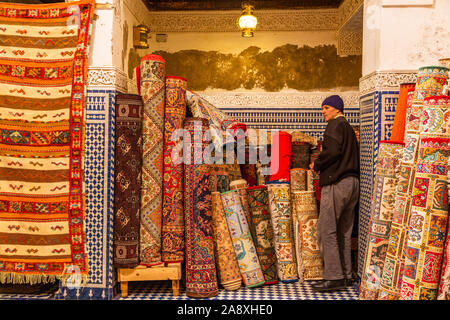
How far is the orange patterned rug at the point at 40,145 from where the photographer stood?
4.07 meters

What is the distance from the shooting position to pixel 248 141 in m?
5.13

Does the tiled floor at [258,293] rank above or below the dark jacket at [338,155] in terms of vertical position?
below

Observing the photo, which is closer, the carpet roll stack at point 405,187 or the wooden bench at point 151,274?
the carpet roll stack at point 405,187

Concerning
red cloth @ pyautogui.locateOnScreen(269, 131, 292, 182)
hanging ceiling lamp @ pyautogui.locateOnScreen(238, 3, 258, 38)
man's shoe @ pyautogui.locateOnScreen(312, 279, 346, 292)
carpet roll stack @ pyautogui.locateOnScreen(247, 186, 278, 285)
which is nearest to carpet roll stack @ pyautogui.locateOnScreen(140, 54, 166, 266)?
carpet roll stack @ pyautogui.locateOnScreen(247, 186, 278, 285)

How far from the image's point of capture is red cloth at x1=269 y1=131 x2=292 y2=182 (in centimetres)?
506

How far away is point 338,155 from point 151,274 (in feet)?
7.46

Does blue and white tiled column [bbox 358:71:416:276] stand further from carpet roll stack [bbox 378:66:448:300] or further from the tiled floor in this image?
carpet roll stack [bbox 378:66:448:300]

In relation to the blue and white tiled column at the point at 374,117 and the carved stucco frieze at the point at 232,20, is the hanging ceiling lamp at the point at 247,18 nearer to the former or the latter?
the carved stucco frieze at the point at 232,20

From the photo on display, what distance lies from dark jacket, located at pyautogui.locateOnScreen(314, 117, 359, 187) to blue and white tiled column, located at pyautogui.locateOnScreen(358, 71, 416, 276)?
0.13 m

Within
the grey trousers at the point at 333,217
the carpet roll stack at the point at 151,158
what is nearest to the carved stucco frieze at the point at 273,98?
the grey trousers at the point at 333,217

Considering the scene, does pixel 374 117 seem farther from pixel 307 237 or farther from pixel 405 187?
pixel 307 237

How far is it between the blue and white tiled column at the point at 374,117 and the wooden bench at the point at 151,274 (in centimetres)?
195

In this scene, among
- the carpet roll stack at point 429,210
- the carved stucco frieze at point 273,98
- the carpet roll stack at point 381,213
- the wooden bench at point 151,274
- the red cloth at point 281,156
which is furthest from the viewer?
the carved stucco frieze at point 273,98

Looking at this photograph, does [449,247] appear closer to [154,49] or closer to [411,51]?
[411,51]
